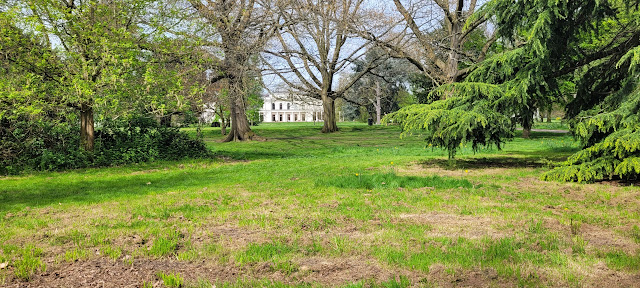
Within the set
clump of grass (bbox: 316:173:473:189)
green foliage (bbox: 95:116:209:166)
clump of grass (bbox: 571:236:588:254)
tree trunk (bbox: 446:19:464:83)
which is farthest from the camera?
tree trunk (bbox: 446:19:464:83)

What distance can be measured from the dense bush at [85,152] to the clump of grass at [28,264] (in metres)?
8.34

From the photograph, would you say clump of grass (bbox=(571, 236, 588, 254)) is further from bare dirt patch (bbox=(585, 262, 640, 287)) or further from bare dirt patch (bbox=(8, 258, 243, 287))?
bare dirt patch (bbox=(8, 258, 243, 287))

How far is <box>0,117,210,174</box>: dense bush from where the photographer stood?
37.1 feet

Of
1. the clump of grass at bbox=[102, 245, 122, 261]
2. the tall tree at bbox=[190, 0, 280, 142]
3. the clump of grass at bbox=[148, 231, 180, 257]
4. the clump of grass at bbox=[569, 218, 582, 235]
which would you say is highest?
the tall tree at bbox=[190, 0, 280, 142]

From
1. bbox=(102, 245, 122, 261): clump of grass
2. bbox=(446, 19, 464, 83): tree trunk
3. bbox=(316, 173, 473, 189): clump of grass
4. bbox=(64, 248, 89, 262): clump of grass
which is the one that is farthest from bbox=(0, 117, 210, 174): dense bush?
bbox=(446, 19, 464, 83): tree trunk

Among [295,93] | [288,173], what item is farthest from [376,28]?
[295,93]

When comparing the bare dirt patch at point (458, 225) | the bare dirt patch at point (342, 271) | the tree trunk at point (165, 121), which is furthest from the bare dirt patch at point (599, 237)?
the tree trunk at point (165, 121)

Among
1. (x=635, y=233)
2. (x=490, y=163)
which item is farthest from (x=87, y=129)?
(x=635, y=233)

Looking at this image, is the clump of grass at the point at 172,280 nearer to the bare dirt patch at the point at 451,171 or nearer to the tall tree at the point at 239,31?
the bare dirt patch at the point at 451,171

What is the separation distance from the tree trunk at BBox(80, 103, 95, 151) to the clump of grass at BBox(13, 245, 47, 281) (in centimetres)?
921

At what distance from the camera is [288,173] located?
10.3m

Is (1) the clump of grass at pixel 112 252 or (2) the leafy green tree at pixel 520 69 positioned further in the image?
(2) the leafy green tree at pixel 520 69

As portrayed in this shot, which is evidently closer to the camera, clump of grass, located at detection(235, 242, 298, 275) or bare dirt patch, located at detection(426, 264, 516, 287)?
bare dirt patch, located at detection(426, 264, 516, 287)

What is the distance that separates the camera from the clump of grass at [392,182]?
7.55 meters
